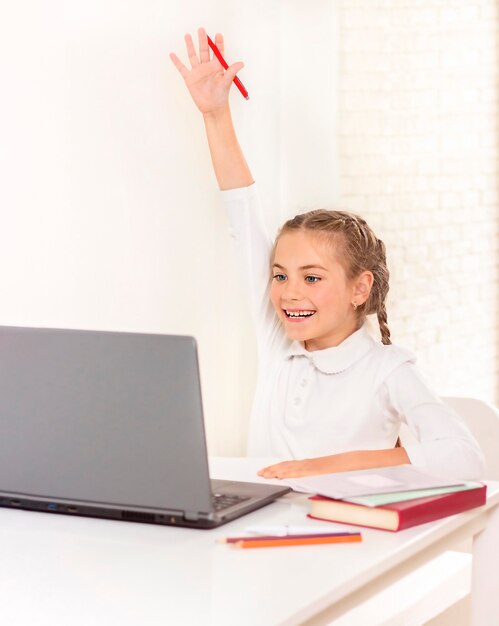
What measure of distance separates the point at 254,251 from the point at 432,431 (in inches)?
27.2

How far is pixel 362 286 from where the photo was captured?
239 centimetres

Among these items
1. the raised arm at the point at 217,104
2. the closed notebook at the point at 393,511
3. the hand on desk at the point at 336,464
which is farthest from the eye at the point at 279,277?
the closed notebook at the point at 393,511

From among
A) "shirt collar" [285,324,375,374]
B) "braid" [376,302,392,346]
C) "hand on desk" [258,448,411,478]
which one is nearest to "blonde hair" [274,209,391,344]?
"braid" [376,302,392,346]

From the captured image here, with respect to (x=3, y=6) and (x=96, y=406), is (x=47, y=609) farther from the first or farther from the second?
(x=3, y=6)

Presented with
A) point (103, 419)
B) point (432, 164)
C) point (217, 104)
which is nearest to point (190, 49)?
point (217, 104)

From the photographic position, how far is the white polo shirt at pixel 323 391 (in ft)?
7.09

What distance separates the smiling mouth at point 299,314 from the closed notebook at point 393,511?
0.84 meters

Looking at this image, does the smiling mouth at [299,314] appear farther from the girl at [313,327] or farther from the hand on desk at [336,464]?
the hand on desk at [336,464]

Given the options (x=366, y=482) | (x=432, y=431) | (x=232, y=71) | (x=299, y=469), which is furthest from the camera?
(x=232, y=71)

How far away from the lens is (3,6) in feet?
6.61

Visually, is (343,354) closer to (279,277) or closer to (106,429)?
(279,277)

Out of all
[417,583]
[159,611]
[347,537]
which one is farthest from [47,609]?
[417,583]

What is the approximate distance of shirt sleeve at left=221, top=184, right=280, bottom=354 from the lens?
244 centimetres

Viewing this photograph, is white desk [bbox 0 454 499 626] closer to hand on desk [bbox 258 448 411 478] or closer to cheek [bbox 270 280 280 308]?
hand on desk [bbox 258 448 411 478]
